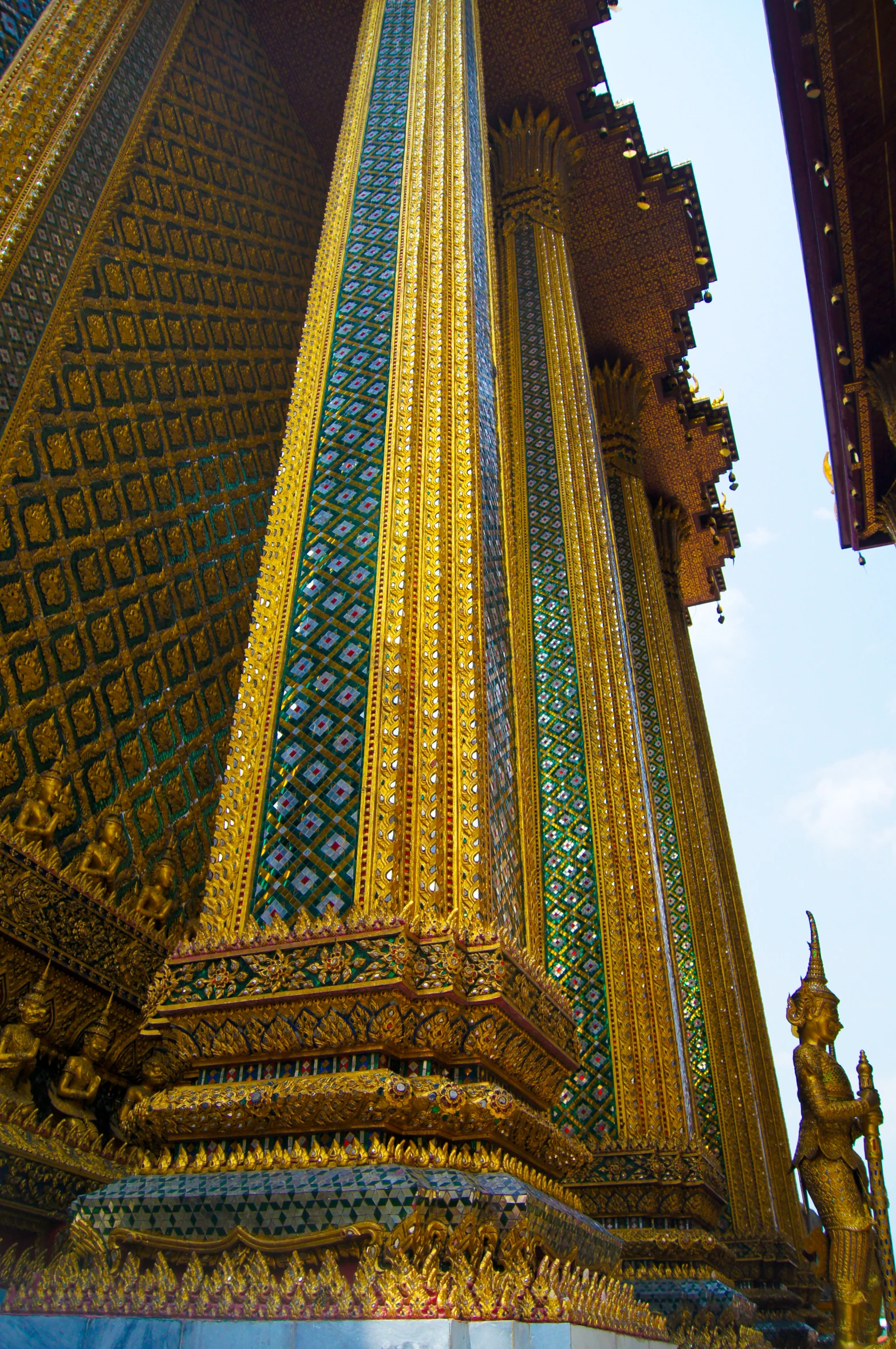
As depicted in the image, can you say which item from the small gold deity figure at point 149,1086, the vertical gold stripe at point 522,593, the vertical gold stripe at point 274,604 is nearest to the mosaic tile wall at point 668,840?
the vertical gold stripe at point 522,593

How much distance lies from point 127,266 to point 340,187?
1.63 m

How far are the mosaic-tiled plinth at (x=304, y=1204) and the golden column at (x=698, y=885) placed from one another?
5699 mm

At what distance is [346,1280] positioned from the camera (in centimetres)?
160

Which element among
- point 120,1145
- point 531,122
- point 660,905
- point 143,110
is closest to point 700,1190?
point 660,905

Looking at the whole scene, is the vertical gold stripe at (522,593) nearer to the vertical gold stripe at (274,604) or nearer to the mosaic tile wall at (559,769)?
the mosaic tile wall at (559,769)

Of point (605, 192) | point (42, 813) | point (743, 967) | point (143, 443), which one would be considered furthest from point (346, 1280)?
point (605, 192)

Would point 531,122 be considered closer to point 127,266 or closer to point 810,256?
point 810,256

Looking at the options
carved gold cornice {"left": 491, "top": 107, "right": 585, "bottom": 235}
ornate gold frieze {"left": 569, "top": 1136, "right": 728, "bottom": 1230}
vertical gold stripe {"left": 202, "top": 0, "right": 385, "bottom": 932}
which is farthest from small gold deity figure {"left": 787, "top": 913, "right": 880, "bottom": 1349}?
carved gold cornice {"left": 491, "top": 107, "right": 585, "bottom": 235}

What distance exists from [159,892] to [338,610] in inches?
85.1

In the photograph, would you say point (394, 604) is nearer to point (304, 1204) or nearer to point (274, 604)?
point (274, 604)

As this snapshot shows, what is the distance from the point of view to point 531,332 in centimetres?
733

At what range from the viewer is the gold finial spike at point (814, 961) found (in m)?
3.93

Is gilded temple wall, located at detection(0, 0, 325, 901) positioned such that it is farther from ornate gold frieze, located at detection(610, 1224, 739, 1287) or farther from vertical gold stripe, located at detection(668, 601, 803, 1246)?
vertical gold stripe, located at detection(668, 601, 803, 1246)

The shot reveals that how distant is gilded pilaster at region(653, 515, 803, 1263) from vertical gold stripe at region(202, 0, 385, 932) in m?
5.60
